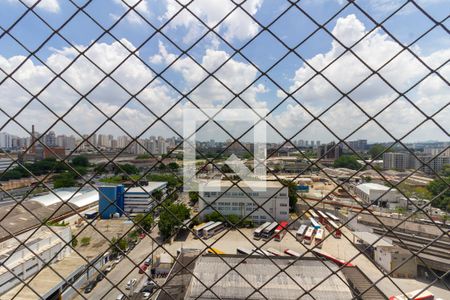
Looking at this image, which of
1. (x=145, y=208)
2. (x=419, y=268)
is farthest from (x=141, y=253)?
(x=419, y=268)

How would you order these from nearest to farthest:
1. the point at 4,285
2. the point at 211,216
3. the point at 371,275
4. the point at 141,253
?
the point at 4,285 → the point at 371,275 → the point at 141,253 → the point at 211,216

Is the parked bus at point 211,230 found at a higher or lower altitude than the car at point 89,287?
higher

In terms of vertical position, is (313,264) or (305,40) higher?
(305,40)

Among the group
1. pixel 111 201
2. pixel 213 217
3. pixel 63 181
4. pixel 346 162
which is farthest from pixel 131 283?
pixel 346 162

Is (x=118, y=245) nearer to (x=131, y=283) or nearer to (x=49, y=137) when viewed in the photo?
(x=131, y=283)

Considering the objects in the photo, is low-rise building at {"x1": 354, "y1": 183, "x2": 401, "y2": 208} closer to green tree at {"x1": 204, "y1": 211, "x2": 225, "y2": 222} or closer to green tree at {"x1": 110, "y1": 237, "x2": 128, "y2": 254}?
green tree at {"x1": 204, "y1": 211, "x2": 225, "y2": 222}

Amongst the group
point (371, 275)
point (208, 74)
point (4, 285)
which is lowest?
point (371, 275)

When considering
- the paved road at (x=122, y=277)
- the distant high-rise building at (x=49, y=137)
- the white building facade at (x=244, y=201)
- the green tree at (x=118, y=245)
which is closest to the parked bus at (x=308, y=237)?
the white building facade at (x=244, y=201)

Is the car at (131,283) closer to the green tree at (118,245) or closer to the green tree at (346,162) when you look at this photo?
the green tree at (118,245)

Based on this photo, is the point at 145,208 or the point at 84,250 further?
the point at 145,208

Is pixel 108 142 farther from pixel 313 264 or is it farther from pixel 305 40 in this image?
pixel 305 40

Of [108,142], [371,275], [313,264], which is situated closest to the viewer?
[313,264]
